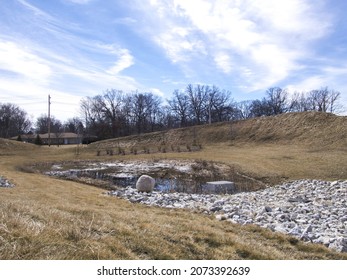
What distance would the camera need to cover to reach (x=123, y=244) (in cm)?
447

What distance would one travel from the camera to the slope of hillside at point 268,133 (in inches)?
1544

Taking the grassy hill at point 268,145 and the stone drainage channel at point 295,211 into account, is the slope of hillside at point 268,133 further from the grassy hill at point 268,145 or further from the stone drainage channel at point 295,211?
the stone drainage channel at point 295,211

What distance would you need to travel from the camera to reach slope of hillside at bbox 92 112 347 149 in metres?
39.2

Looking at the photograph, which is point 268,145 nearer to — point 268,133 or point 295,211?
point 268,133

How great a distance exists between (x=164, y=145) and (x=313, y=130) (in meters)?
20.3

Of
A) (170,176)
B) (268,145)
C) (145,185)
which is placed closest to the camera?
(145,185)

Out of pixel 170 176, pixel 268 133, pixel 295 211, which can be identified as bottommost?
pixel 295 211

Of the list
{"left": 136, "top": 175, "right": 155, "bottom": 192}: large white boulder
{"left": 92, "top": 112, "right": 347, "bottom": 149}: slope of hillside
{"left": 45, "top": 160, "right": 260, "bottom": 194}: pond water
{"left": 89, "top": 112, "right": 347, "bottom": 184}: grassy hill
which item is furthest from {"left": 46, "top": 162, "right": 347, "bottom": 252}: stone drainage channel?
{"left": 92, "top": 112, "right": 347, "bottom": 149}: slope of hillside

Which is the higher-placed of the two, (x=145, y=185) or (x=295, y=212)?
(x=145, y=185)

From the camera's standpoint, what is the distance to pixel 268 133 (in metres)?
45.5

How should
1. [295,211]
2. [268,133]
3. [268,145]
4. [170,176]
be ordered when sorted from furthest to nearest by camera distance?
[268,133] → [268,145] → [170,176] → [295,211]

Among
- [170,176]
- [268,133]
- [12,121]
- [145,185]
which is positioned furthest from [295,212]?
[12,121]

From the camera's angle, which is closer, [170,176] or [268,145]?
[170,176]

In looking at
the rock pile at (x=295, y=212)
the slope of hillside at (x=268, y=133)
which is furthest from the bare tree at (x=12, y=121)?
the rock pile at (x=295, y=212)
